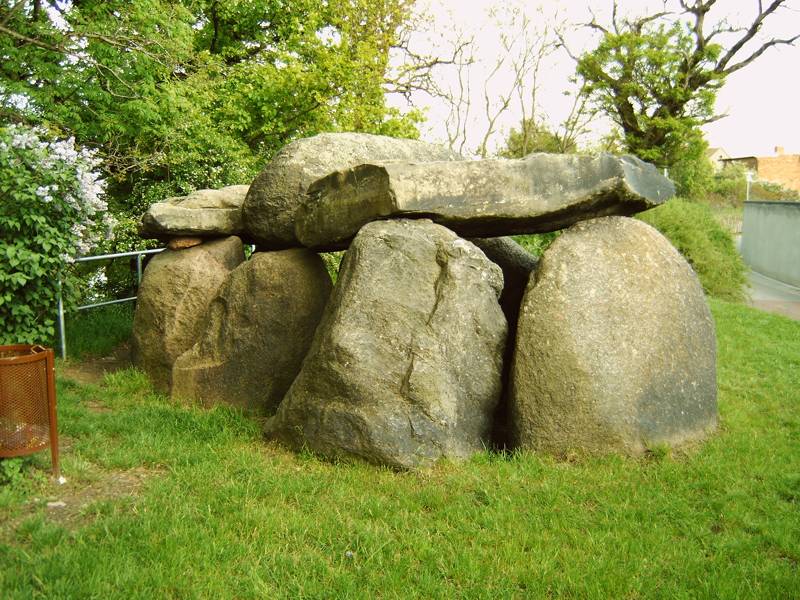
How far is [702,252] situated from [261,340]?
41.3ft

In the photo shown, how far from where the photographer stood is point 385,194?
234 inches

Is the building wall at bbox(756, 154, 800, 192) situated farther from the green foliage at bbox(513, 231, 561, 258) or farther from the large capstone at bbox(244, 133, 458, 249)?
the large capstone at bbox(244, 133, 458, 249)

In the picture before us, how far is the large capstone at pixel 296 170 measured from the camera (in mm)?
7297

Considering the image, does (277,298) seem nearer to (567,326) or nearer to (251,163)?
(567,326)

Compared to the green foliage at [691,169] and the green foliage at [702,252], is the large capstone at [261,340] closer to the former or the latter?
the green foliage at [702,252]

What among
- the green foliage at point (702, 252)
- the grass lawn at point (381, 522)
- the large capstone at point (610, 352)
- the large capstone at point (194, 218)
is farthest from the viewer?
the green foliage at point (702, 252)

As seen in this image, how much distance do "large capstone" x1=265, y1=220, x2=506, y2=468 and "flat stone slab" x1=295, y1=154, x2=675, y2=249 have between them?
8.0 inches

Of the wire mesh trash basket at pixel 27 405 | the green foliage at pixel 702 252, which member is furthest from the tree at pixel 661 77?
the wire mesh trash basket at pixel 27 405

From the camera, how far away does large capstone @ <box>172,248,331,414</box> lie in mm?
6812

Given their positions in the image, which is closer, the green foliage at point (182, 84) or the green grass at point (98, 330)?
the green grass at point (98, 330)

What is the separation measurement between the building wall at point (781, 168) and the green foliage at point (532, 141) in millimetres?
29037

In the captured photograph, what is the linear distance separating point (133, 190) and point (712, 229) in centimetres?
1328

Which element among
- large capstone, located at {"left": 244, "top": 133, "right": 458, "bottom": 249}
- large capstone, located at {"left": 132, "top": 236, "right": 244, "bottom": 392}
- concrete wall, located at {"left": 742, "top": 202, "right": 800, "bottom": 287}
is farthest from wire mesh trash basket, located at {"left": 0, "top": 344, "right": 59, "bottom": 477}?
concrete wall, located at {"left": 742, "top": 202, "right": 800, "bottom": 287}

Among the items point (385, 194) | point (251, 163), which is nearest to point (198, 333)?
point (385, 194)
